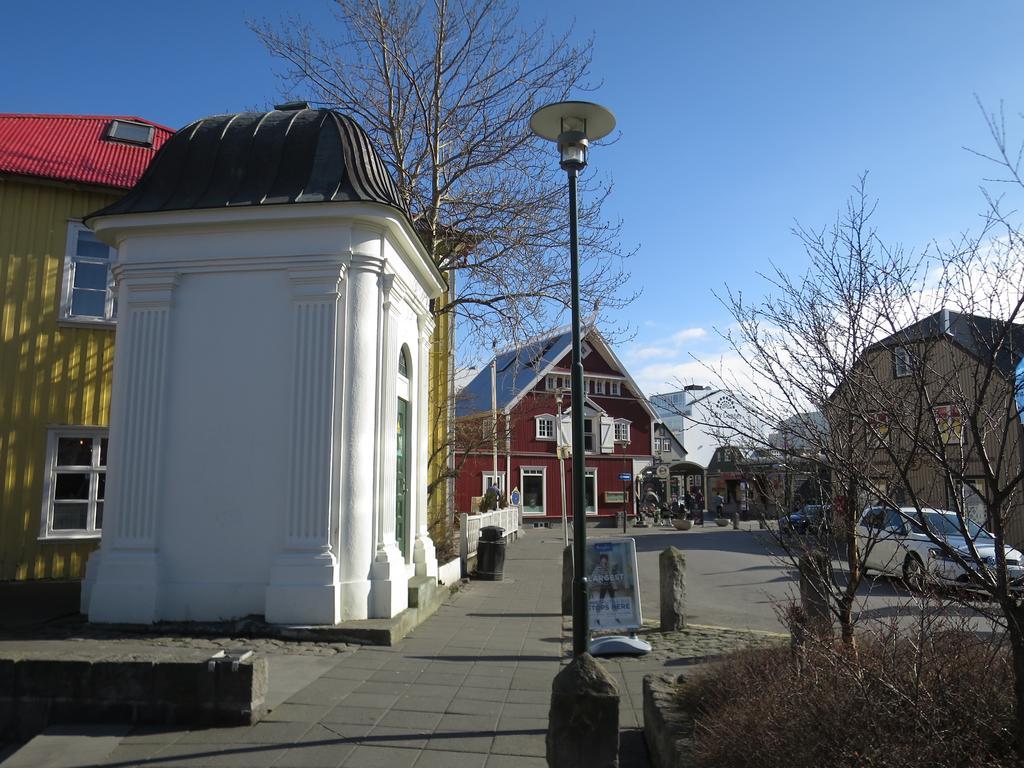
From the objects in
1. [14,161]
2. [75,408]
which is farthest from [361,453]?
[14,161]

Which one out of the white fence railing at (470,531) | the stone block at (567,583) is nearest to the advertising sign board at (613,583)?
the stone block at (567,583)

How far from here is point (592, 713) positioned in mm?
4082

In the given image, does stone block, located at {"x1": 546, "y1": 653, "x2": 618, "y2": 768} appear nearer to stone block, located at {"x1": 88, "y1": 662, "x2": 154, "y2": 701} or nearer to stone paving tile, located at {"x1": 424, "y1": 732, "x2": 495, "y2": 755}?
stone paving tile, located at {"x1": 424, "y1": 732, "x2": 495, "y2": 755}

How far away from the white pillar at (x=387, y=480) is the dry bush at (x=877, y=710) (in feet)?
18.2

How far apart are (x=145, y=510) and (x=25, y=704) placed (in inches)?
155

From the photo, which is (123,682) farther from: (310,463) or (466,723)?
(310,463)

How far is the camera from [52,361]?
14242mm

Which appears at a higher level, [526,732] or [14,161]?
[14,161]

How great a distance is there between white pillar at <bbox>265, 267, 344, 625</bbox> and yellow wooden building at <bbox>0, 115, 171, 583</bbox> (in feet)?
22.3

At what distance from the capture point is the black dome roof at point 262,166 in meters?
10.2

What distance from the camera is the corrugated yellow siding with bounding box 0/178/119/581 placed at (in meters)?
13.8

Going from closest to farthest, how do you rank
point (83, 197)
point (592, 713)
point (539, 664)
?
point (592, 713) → point (539, 664) → point (83, 197)

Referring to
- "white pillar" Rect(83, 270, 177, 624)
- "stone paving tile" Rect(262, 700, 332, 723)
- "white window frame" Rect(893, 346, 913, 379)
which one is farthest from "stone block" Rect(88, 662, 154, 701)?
"white window frame" Rect(893, 346, 913, 379)

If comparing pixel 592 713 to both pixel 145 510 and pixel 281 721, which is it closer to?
pixel 281 721
